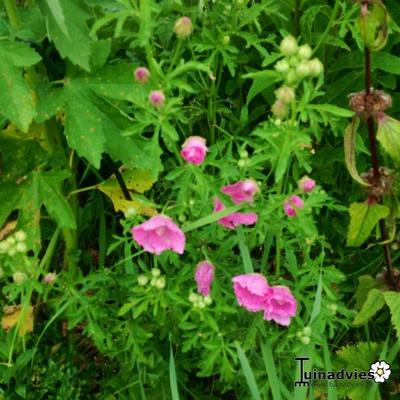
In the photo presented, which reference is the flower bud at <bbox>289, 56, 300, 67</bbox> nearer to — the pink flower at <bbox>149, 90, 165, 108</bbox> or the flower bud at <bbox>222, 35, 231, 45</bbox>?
the pink flower at <bbox>149, 90, 165, 108</bbox>

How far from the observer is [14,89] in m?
1.47

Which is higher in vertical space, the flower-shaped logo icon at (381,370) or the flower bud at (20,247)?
the flower bud at (20,247)

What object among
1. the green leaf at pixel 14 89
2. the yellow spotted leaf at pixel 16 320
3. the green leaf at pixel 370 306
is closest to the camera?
the green leaf at pixel 14 89

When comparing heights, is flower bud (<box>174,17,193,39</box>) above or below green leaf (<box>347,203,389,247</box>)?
above

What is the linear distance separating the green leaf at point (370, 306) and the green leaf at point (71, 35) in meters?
0.72

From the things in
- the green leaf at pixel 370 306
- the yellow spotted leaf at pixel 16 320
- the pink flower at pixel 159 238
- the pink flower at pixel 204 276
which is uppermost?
the pink flower at pixel 159 238

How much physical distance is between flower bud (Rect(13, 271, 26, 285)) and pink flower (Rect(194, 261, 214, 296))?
32cm

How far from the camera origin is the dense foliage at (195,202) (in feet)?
4.35

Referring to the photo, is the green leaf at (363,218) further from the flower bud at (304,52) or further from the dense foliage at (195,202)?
the flower bud at (304,52)

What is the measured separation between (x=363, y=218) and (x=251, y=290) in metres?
0.32

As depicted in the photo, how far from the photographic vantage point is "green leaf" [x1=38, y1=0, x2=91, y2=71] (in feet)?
4.84

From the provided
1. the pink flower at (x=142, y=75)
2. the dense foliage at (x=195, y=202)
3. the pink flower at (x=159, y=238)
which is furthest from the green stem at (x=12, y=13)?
the pink flower at (x=159, y=238)

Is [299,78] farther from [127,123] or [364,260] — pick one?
[364,260]

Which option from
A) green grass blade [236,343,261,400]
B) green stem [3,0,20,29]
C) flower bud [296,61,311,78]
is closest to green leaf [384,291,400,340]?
green grass blade [236,343,261,400]
